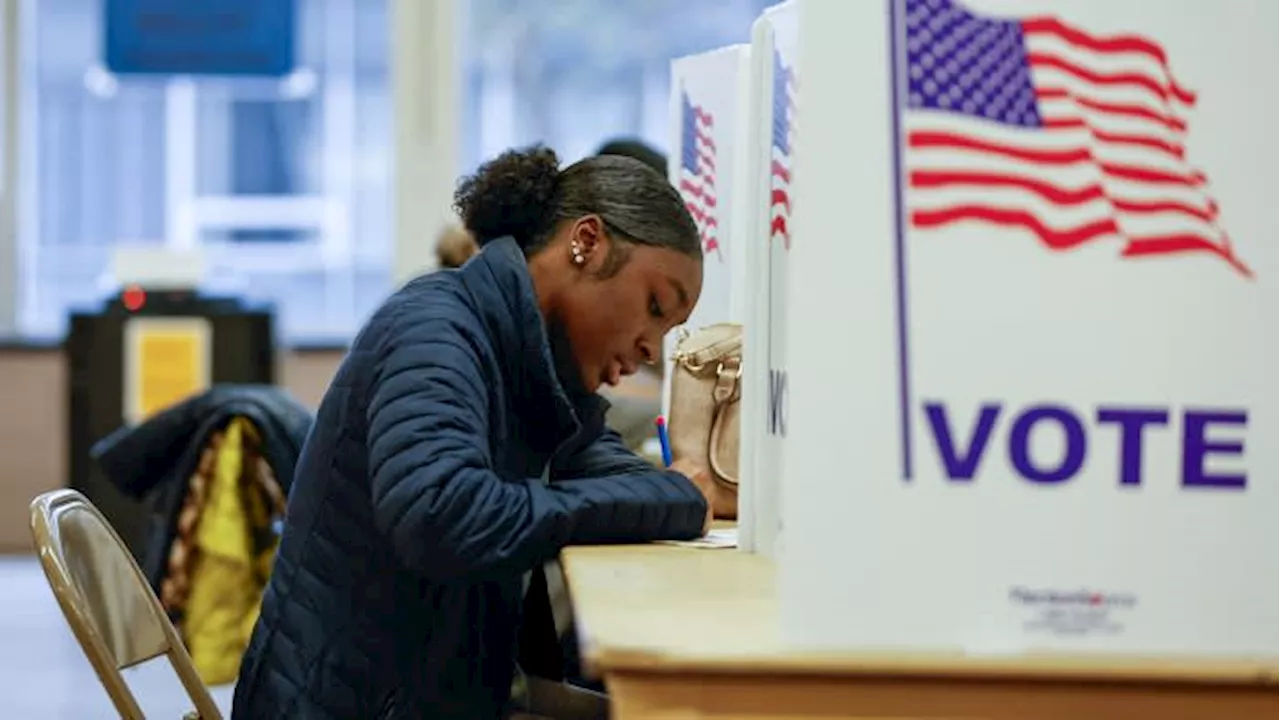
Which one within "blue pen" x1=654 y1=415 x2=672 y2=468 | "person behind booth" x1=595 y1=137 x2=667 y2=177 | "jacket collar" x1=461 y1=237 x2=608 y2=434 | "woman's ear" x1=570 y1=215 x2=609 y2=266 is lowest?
"blue pen" x1=654 y1=415 x2=672 y2=468

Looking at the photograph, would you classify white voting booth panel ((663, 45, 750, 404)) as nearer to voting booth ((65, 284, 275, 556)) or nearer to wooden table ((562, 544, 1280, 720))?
wooden table ((562, 544, 1280, 720))

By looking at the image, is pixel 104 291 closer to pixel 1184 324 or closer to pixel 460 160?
pixel 460 160

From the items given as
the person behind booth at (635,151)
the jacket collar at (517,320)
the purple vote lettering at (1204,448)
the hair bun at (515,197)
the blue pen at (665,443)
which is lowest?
the blue pen at (665,443)

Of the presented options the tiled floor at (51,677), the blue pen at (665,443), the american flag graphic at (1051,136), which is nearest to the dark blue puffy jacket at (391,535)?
the blue pen at (665,443)

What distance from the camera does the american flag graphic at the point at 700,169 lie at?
2.80 m

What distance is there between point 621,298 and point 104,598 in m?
0.65

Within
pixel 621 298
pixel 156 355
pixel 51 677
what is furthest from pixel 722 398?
pixel 156 355

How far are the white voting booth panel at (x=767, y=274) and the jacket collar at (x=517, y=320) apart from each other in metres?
0.21

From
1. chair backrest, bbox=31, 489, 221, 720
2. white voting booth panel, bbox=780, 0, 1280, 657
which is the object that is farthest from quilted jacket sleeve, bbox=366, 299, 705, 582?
white voting booth panel, bbox=780, 0, 1280, 657

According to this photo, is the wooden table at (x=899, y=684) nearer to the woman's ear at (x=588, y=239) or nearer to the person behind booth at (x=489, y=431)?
the person behind booth at (x=489, y=431)

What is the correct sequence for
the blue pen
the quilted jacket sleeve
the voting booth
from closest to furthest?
the quilted jacket sleeve
the blue pen
the voting booth

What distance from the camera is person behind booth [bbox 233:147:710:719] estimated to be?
2096 mm

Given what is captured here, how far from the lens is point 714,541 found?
233 cm

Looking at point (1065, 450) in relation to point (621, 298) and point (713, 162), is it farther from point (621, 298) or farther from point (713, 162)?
point (713, 162)
